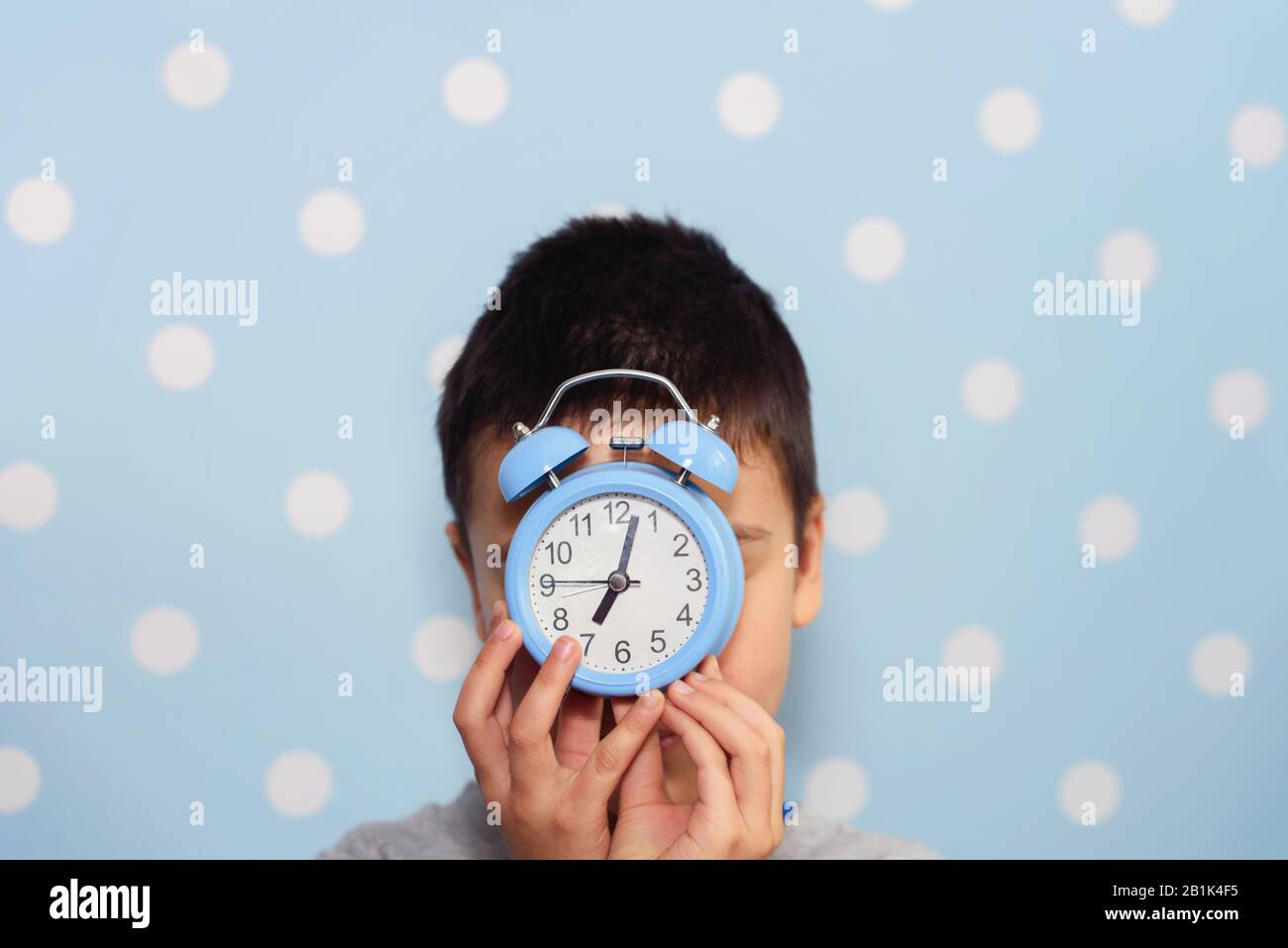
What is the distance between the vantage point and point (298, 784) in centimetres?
171

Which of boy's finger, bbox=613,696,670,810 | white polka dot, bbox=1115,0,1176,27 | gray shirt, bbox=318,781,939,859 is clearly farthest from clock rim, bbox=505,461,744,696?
white polka dot, bbox=1115,0,1176,27

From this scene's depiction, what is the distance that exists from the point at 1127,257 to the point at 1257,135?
10.1 inches

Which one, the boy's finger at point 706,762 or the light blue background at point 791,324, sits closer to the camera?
the boy's finger at point 706,762

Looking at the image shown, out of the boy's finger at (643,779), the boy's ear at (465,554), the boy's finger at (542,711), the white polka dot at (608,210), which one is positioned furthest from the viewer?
the white polka dot at (608,210)

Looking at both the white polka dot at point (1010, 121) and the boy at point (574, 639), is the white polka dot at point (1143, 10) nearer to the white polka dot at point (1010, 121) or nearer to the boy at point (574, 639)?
the white polka dot at point (1010, 121)

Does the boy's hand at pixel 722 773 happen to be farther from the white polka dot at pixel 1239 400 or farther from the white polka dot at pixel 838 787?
the white polka dot at pixel 1239 400

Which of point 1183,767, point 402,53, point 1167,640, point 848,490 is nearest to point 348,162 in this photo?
point 402,53

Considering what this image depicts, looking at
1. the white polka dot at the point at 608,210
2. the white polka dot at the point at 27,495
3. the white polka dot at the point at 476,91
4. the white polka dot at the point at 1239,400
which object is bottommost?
the white polka dot at the point at 27,495

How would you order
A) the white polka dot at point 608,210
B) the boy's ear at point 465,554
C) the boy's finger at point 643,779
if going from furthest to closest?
the white polka dot at point 608,210
the boy's ear at point 465,554
the boy's finger at point 643,779

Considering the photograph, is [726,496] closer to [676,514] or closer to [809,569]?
[676,514]

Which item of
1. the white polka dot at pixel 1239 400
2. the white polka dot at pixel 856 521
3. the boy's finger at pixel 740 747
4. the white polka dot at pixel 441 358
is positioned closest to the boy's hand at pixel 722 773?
the boy's finger at pixel 740 747

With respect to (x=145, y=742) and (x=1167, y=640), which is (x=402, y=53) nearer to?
(x=145, y=742)

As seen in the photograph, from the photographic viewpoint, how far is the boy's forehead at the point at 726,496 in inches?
50.1

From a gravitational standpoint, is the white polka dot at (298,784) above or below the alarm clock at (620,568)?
below
